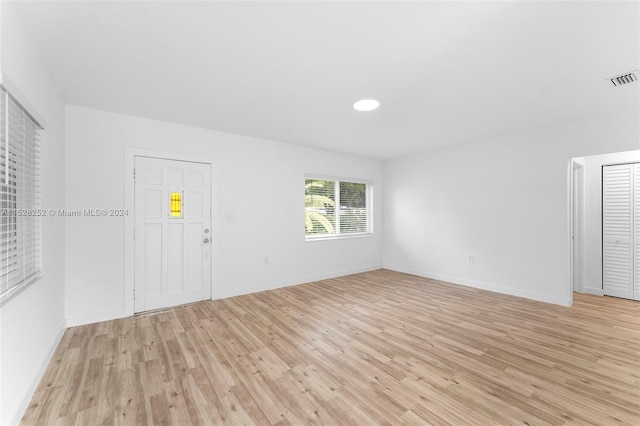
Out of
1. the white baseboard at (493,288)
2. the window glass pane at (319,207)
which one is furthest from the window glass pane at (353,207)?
the white baseboard at (493,288)

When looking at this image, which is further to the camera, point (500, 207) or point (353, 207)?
point (353, 207)

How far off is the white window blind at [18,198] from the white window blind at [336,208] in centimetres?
368

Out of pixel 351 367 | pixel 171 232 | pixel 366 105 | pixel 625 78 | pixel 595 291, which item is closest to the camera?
pixel 351 367

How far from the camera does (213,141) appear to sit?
4074 mm

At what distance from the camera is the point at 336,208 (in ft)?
18.8

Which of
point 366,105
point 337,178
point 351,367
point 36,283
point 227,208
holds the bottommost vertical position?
point 351,367

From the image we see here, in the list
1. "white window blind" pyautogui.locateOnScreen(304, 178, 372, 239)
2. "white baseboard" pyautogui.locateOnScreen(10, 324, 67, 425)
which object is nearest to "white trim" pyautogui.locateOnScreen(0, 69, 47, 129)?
"white baseboard" pyautogui.locateOnScreen(10, 324, 67, 425)

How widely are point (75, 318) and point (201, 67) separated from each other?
3.18 metres

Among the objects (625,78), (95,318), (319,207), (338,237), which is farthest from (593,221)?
(95,318)

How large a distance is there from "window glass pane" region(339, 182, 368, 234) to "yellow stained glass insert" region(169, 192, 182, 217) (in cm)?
317

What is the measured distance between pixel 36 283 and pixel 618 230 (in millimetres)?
7204

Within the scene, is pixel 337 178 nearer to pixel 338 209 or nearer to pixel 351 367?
pixel 338 209

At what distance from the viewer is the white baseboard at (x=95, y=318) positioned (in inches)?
121

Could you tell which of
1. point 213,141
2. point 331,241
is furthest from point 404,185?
point 213,141
